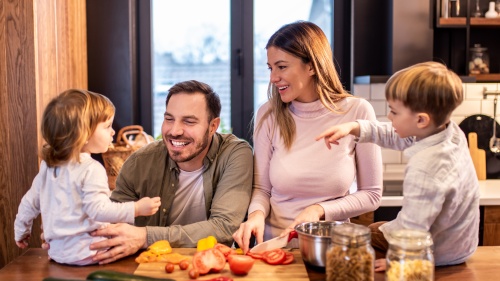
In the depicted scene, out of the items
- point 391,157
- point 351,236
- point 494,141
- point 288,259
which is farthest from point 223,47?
point 351,236

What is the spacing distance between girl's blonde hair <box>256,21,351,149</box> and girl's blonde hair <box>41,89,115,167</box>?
2.51 feet

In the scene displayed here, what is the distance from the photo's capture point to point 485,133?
3766 mm

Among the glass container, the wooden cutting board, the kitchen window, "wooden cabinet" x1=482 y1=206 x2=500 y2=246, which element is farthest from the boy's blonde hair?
the kitchen window

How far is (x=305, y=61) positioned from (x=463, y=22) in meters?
1.82

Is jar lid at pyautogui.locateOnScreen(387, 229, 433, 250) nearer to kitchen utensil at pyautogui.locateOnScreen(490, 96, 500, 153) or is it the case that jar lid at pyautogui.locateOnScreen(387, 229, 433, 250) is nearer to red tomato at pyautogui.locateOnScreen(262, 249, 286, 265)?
red tomato at pyautogui.locateOnScreen(262, 249, 286, 265)

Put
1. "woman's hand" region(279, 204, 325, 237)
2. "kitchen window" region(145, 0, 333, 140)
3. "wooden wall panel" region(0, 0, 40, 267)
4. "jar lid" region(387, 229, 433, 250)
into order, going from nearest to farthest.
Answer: "jar lid" region(387, 229, 433, 250) < "woman's hand" region(279, 204, 325, 237) < "wooden wall panel" region(0, 0, 40, 267) < "kitchen window" region(145, 0, 333, 140)

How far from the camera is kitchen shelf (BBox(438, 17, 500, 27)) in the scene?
11.8 ft

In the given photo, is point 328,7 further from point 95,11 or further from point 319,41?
point 319,41

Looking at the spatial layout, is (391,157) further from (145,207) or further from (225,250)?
(145,207)

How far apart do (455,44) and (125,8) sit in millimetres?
2100

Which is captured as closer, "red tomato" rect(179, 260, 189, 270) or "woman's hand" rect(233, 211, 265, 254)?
"red tomato" rect(179, 260, 189, 270)

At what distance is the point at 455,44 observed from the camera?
12.7ft

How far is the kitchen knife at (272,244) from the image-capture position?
71.1 inches

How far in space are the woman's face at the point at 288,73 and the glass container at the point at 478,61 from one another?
1.87 m
